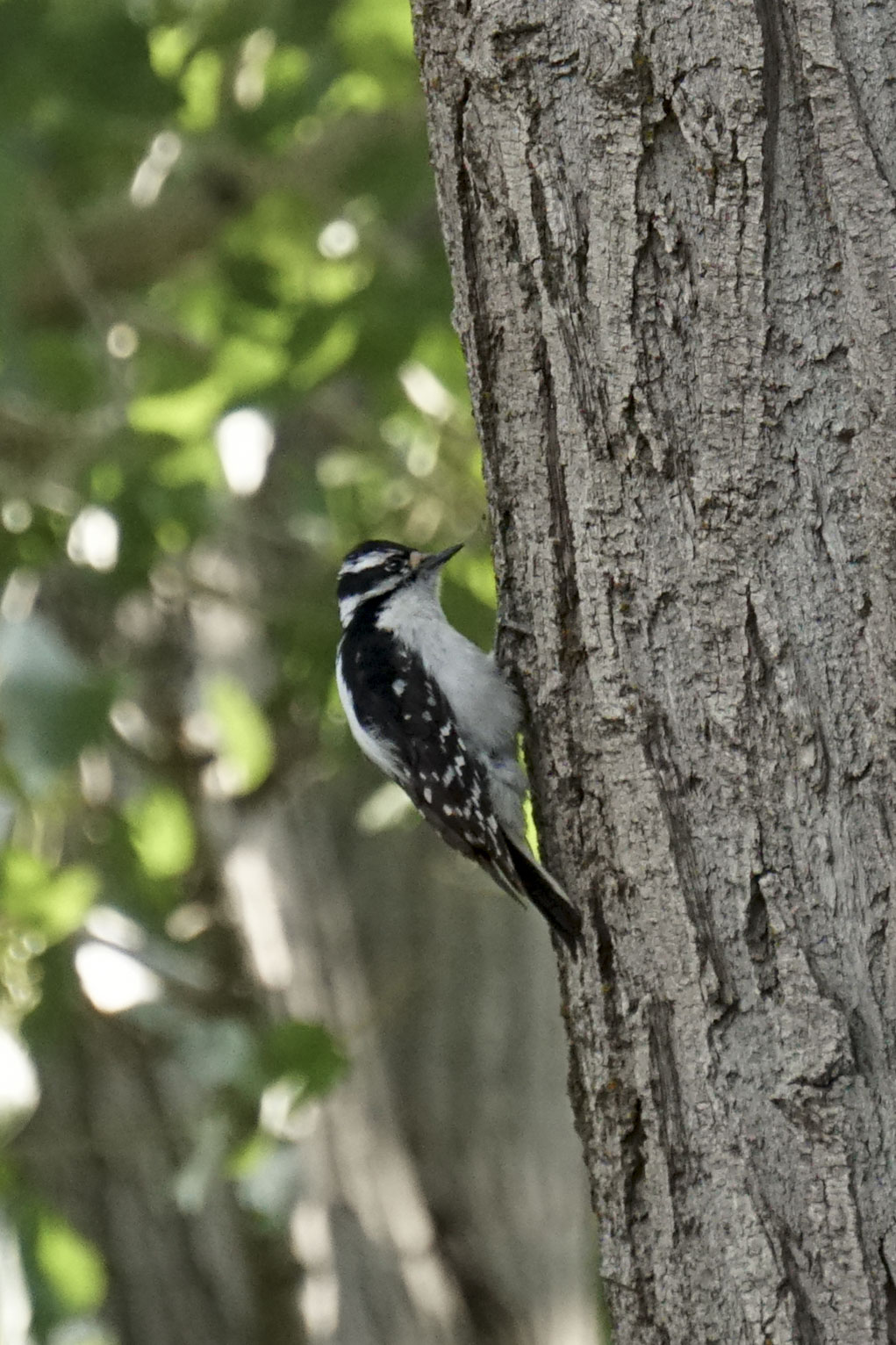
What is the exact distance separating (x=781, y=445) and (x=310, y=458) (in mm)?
3800

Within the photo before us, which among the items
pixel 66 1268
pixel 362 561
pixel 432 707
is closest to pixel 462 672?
pixel 432 707

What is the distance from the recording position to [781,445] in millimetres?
2057

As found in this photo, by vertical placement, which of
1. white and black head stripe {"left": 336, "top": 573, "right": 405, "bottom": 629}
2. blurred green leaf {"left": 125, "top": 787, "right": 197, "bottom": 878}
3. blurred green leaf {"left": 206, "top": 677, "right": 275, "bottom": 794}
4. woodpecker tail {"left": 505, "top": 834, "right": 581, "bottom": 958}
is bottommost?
woodpecker tail {"left": 505, "top": 834, "right": 581, "bottom": 958}

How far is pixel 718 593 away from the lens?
2.10 meters

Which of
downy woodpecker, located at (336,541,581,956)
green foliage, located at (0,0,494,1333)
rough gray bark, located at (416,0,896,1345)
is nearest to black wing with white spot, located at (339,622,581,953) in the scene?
downy woodpecker, located at (336,541,581,956)

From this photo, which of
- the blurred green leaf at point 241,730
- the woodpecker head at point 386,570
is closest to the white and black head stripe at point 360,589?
the woodpecker head at point 386,570

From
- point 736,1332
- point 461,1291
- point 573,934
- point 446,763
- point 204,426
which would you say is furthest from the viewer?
point 461,1291

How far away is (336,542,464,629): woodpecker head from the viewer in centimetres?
403

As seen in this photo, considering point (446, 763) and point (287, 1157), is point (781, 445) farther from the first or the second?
point (287, 1157)

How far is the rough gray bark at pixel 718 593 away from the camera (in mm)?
1977

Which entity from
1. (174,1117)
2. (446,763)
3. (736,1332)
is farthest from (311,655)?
(736,1332)

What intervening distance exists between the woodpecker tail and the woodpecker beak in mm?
957

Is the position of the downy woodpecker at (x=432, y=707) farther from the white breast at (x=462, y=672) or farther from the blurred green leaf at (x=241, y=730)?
the blurred green leaf at (x=241, y=730)

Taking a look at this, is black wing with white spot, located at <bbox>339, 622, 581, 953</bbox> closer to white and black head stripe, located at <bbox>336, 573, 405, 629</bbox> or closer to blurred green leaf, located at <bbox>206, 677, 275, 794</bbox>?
white and black head stripe, located at <bbox>336, 573, 405, 629</bbox>
